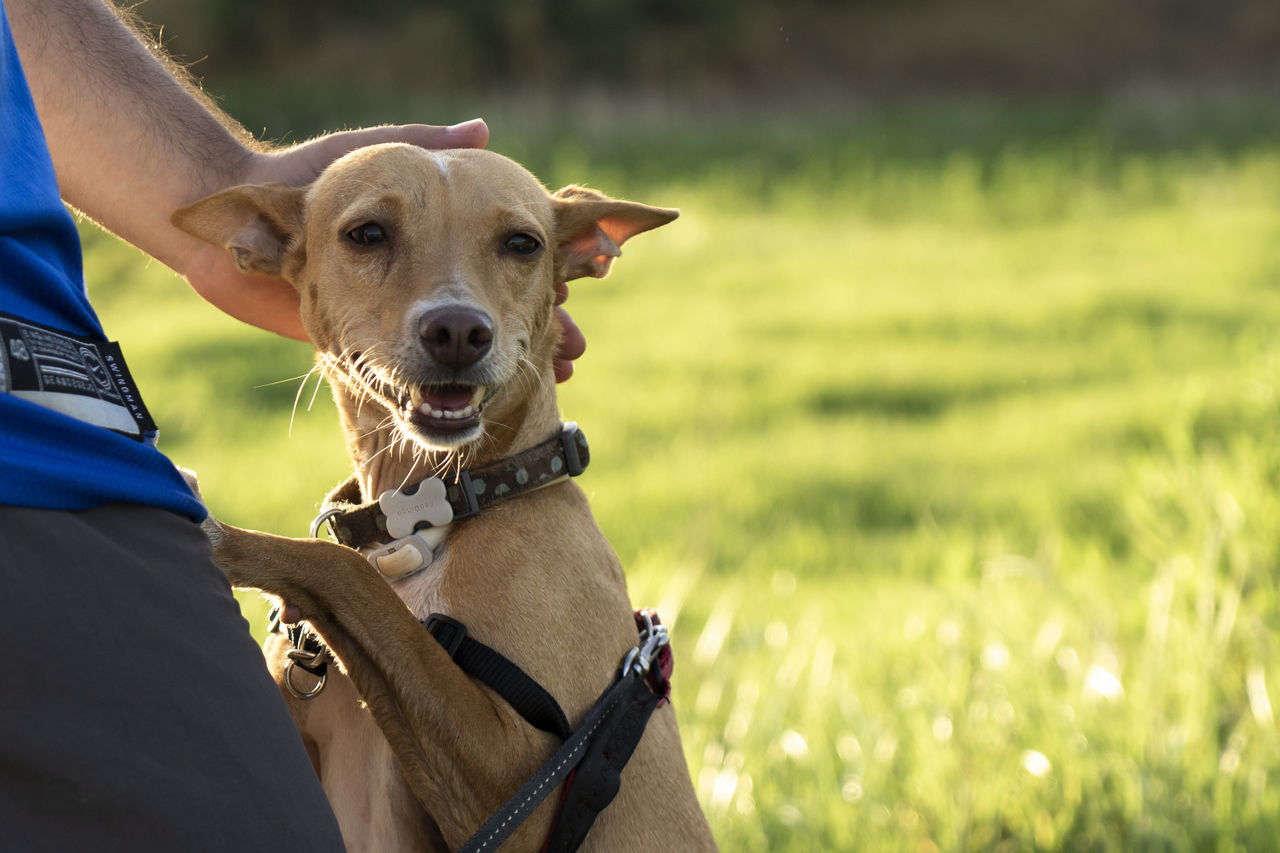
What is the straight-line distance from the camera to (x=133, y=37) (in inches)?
97.4

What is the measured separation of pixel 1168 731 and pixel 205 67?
28270mm

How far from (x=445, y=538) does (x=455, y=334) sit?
0.41 metres

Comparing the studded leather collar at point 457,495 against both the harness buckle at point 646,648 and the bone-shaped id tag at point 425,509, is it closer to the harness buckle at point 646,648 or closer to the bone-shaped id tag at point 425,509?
the bone-shaped id tag at point 425,509

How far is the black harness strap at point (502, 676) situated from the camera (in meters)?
2.31

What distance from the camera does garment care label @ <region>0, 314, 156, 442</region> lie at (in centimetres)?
157

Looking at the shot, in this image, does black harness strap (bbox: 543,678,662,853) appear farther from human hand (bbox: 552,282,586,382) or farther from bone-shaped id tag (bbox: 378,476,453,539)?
human hand (bbox: 552,282,586,382)

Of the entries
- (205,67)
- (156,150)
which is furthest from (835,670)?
(205,67)

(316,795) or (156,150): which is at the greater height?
(156,150)

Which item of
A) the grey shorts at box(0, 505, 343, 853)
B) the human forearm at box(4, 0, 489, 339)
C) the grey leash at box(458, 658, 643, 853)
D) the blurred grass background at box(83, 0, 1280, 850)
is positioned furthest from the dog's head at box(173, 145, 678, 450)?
the blurred grass background at box(83, 0, 1280, 850)

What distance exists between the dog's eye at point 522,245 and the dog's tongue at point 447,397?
0.39 m

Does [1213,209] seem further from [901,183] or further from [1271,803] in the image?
[1271,803]

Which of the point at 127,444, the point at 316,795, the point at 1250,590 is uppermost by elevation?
the point at 127,444

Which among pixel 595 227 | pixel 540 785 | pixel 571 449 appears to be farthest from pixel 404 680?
pixel 595 227

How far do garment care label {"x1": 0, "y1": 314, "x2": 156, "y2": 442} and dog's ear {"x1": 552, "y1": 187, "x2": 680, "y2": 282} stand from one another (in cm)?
142
